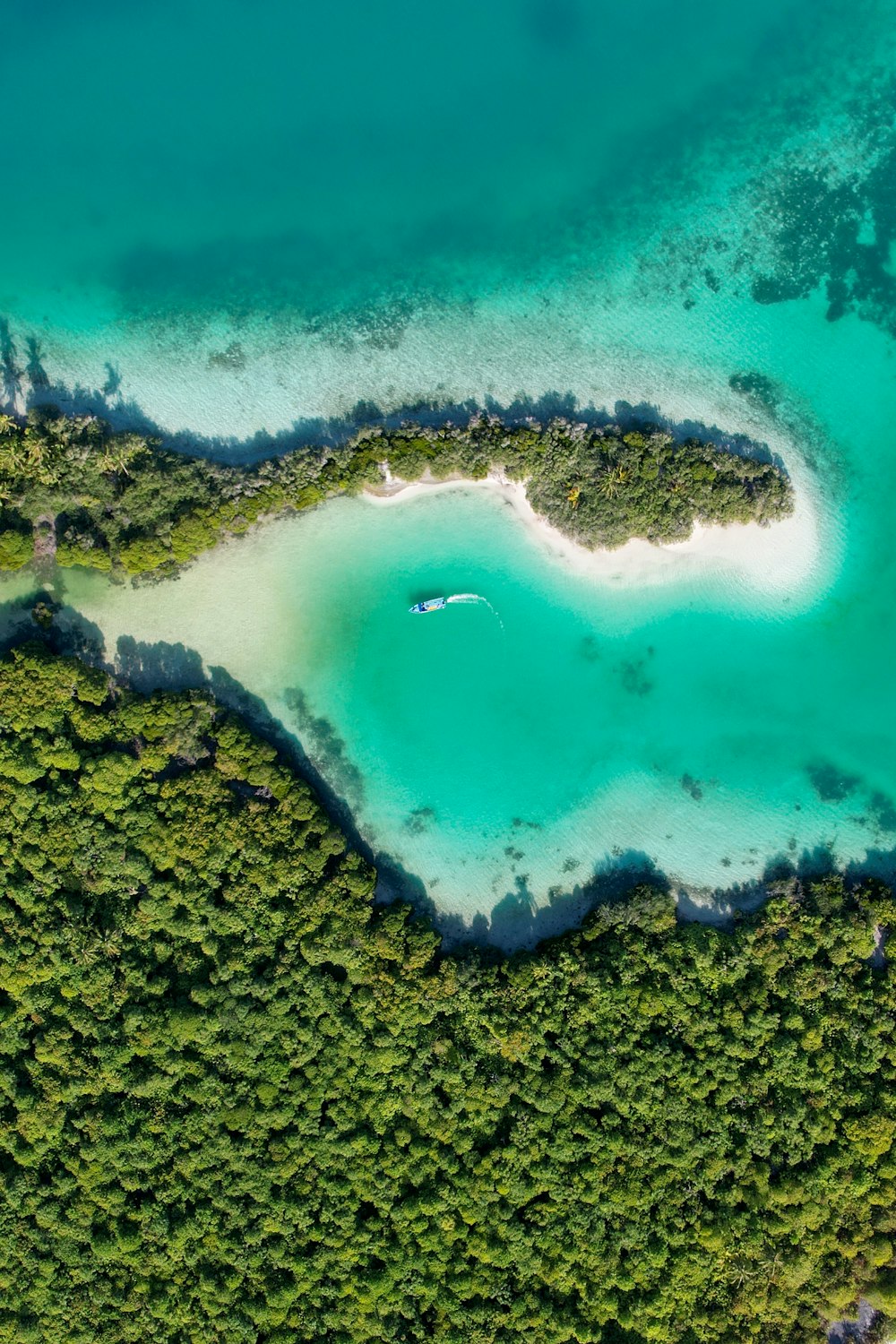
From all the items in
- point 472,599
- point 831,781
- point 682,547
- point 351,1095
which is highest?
point 682,547

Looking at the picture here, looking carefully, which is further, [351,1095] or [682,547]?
[682,547]

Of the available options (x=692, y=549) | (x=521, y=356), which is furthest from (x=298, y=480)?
(x=692, y=549)

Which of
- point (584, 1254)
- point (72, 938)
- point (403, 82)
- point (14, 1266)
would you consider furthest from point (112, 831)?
point (403, 82)

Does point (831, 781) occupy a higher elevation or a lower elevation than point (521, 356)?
lower

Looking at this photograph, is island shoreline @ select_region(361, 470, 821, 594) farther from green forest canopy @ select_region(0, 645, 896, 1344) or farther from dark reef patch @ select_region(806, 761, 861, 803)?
green forest canopy @ select_region(0, 645, 896, 1344)

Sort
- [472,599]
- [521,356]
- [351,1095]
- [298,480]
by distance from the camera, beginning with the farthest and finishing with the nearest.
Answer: [521,356], [472,599], [298,480], [351,1095]

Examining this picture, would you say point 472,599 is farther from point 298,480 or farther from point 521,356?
point 521,356

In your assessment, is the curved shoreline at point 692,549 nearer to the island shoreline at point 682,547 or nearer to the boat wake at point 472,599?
the island shoreline at point 682,547
